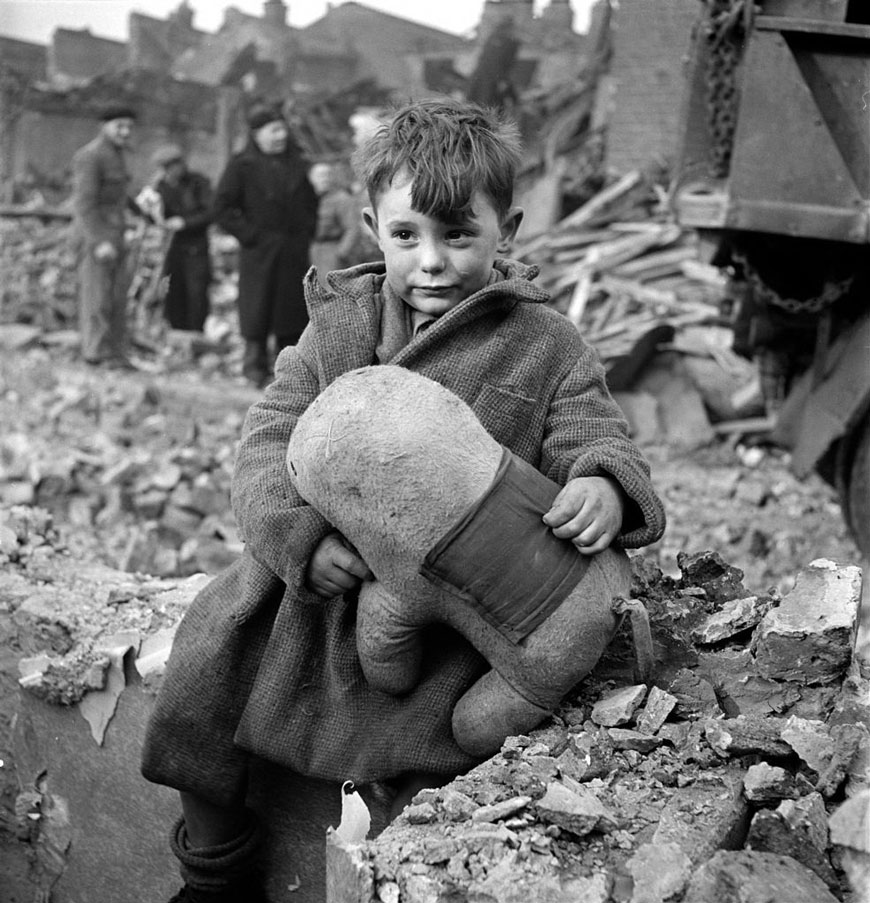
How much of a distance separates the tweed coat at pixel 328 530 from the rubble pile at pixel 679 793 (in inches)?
Result: 11.2

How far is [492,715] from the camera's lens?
2.01 meters

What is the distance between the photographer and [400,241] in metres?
2.07

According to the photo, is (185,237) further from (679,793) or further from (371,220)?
(679,793)

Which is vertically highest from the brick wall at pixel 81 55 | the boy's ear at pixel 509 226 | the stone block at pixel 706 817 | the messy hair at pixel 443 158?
the messy hair at pixel 443 158

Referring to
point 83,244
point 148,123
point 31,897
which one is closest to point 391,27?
point 148,123

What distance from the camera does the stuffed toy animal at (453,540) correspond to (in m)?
1.84

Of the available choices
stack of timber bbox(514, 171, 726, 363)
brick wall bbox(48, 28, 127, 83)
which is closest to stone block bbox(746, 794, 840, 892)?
stack of timber bbox(514, 171, 726, 363)

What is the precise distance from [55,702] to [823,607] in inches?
71.5

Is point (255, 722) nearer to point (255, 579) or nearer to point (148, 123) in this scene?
point (255, 579)

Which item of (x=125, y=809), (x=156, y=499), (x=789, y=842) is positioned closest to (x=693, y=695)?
(x=789, y=842)

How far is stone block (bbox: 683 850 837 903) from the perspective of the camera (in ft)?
4.94

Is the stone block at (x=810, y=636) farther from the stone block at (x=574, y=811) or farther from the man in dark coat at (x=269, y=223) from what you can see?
the man in dark coat at (x=269, y=223)

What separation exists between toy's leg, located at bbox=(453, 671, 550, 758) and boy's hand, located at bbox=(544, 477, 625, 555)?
0.94 feet

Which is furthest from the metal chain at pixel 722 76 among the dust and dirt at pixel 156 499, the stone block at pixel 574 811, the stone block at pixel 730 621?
the stone block at pixel 574 811
